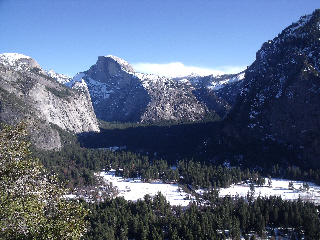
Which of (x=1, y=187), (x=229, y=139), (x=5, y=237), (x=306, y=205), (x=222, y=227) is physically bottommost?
(x=222, y=227)

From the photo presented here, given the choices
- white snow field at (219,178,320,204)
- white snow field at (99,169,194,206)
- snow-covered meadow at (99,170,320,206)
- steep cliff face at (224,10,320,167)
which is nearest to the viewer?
white snow field at (219,178,320,204)

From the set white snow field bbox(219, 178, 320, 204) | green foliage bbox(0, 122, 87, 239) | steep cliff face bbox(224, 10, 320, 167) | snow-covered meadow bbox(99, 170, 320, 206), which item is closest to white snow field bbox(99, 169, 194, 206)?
snow-covered meadow bbox(99, 170, 320, 206)

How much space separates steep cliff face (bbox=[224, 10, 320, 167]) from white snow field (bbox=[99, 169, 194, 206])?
72210 millimetres

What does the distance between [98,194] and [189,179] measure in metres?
44.7

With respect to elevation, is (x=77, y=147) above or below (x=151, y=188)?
above

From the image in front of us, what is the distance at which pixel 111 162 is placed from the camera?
146625 mm

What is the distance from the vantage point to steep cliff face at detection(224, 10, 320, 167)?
463 feet

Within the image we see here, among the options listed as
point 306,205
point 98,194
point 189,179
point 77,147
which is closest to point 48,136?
point 77,147

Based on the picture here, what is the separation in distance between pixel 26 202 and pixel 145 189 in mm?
94959

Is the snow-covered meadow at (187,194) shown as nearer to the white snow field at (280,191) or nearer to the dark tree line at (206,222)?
the white snow field at (280,191)

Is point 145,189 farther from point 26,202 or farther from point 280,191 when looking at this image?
point 26,202

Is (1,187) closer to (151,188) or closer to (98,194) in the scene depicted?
(98,194)

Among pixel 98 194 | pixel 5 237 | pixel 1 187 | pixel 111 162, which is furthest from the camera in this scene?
pixel 111 162

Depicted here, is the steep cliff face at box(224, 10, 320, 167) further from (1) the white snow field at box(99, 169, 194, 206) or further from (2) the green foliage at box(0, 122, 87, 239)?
(2) the green foliage at box(0, 122, 87, 239)
